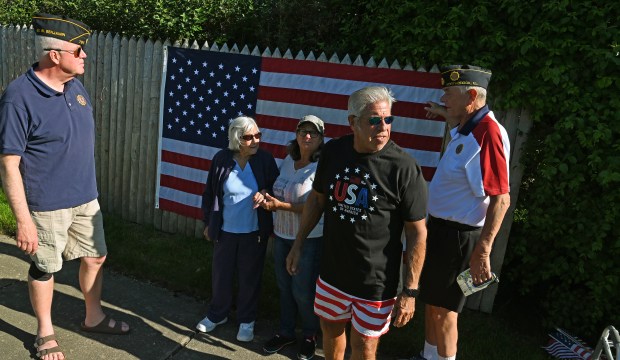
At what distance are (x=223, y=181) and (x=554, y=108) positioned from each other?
8.27ft

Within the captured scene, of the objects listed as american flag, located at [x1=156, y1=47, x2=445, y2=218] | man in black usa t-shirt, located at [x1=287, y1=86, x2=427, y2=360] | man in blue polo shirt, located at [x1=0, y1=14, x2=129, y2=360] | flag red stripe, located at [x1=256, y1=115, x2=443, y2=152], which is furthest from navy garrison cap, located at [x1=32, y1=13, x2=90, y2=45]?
flag red stripe, located at [x1=256, y1=115, x2=443, y2=152]

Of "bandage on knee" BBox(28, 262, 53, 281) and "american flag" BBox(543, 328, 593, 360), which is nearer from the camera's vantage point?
"bandage on knee" BBox(28, 262, 53, 281)

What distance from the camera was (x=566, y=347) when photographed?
3861mm

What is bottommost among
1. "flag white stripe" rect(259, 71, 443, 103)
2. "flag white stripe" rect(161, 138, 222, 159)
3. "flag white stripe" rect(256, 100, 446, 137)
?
"flag white stripe" rect(161, 138, 222, 159)

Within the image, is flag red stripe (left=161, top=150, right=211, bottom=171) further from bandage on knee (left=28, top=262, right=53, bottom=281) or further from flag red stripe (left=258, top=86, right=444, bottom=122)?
bandage on knee (left=28, top=262, right=53, bottom=281)

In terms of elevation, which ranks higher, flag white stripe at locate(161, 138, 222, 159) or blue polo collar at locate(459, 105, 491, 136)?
blue polo collar at locate(459, 105, 491, 136)

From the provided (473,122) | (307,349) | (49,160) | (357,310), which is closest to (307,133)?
(473,122)

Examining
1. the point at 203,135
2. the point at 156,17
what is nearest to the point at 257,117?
the point at 203,135

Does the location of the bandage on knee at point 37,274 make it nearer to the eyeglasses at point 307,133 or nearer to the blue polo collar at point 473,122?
the eyeglasses at point 307,133

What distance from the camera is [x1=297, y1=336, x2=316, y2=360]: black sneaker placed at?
3.66 metres

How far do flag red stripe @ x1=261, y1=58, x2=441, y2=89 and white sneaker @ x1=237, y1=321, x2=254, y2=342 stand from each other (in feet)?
7.44

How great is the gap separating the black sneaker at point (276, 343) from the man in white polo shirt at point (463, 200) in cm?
113

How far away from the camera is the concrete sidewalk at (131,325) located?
12.0ft

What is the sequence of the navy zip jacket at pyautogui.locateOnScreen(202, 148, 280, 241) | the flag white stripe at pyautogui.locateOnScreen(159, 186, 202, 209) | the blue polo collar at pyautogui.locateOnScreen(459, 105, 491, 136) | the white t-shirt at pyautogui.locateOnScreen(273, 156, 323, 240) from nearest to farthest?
the blue polo collar at pyautogui.locateOnScreen(459, 105, 491, 136) → the white t-shirt at pyautogui.locateOnScreen(273, 156, 323, 240) → the navy zip jacket at pyautogui.locateOnScreen(202, 148, 280, 241) → the flag white stripe at pyautogui.locateOnScreen(159, 186, 202, 209)
